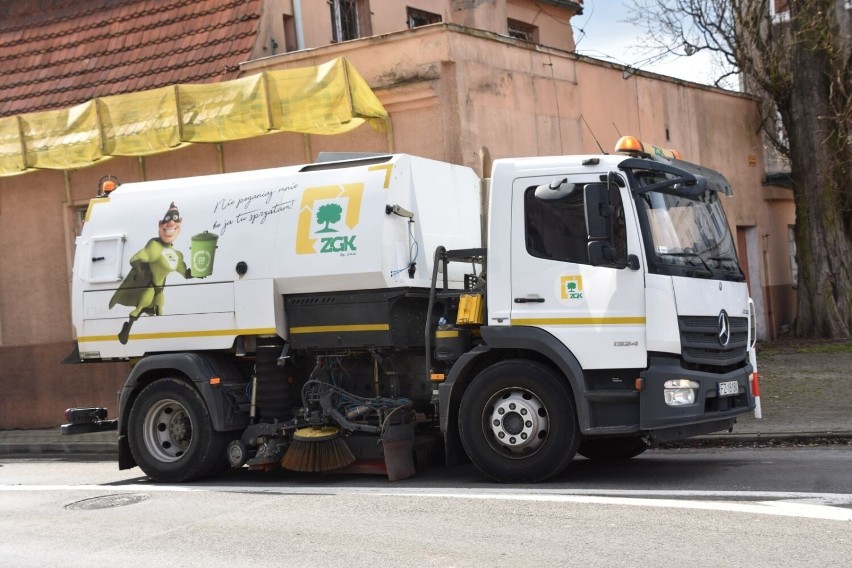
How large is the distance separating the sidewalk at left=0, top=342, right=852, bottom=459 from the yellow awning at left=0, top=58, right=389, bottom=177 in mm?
3989

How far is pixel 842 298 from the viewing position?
830 inches

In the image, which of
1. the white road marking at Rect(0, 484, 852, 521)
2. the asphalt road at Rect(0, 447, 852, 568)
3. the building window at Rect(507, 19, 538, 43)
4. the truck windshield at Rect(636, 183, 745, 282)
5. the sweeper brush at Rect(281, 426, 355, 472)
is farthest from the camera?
the building window at Rect(507, 19, 538, 43)

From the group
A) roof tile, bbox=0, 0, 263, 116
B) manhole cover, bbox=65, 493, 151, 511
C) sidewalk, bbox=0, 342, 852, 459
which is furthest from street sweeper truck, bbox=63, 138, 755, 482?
roof tile, bbox=0, 0, 263, 116

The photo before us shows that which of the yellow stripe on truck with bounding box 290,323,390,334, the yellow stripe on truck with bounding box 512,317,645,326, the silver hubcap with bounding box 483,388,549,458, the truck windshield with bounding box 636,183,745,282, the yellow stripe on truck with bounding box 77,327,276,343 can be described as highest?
the truck windshield with bounding box 636,183,745,282

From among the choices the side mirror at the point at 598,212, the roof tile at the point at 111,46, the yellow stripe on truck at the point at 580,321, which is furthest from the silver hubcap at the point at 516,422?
the roof tile at the point at 111,46

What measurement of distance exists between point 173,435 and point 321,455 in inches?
66.1

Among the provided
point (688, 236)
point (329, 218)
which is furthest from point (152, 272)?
point (688, 236)

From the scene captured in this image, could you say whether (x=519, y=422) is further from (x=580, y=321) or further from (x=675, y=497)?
(x=675, y=497)

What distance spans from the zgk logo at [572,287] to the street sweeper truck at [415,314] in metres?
0.02

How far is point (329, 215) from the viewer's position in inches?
402

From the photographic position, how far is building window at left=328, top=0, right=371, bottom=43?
730 inches

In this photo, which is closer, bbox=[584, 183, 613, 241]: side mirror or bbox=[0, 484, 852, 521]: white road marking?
bbox=[0, 484, 852, 521]: white road marking

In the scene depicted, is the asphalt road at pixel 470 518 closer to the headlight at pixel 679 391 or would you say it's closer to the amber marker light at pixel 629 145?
the headlight at pixel 679 391

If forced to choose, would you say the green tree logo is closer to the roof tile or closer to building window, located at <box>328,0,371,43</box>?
the roof tile
